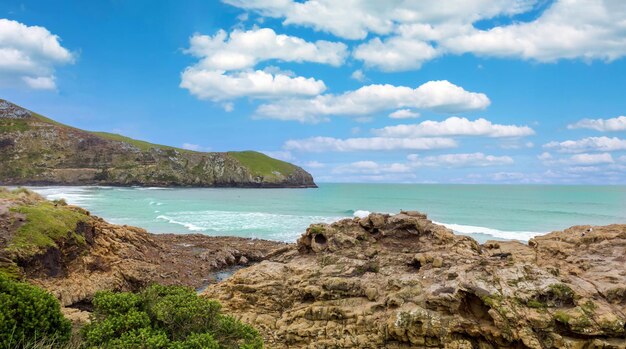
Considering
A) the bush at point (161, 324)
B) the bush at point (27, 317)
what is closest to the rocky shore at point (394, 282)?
the bush at point (161, 324)

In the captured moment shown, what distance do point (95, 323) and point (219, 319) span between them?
8.40ft

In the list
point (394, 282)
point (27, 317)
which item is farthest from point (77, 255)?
point (394, 282)

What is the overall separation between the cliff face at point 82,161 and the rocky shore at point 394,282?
153 meters

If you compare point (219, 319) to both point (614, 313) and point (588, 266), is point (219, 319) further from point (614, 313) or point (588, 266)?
point (588, 266)

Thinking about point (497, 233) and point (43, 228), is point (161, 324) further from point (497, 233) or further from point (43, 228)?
point (497, 233)

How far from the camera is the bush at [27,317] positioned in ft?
26.5

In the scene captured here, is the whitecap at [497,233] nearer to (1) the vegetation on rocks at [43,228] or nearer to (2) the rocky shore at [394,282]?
(2) the rocky shore at [394,282]

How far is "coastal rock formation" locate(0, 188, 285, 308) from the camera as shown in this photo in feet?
65.8

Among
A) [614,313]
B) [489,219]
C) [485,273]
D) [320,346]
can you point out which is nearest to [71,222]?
[320,346]

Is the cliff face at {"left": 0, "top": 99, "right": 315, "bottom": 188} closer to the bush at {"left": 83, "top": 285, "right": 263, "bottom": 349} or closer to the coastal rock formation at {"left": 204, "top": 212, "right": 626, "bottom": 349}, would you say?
the coastal rock formation at {"left": 204, "top": 212, "right": 626, "bottom": 349}

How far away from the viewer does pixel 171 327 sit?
9.16 meters

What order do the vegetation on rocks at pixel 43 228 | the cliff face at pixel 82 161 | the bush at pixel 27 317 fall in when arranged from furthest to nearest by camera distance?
the cliff face at pixel 82 161, the vegetation on rocks at pixel 43 228, the bush at pixel 27 317

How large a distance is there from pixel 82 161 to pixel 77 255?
165 m

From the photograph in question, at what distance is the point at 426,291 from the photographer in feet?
44.4
